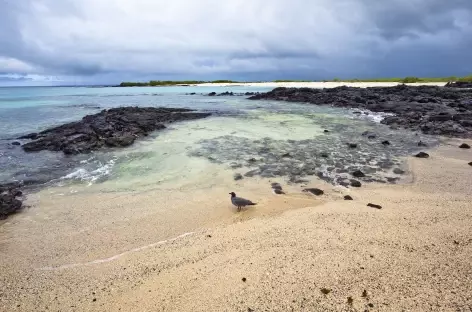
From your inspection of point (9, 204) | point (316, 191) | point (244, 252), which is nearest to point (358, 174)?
point (316, 191)

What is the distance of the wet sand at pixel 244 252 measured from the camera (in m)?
4.56

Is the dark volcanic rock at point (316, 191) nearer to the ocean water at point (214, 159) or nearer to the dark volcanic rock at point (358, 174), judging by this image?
the ocean water at point (214, 159)

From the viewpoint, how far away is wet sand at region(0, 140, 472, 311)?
15.0ft

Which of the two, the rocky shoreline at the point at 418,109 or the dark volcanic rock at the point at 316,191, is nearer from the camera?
the dark volcanic rock at the point at 316,191

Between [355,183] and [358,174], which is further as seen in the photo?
[358,174]

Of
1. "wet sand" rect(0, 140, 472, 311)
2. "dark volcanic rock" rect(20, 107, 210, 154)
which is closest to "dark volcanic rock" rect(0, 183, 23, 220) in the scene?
"wet sand" rect(0, 140, 472, 311)

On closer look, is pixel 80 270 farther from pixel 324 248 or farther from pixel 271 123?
pixel 271 123

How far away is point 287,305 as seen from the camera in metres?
4.33

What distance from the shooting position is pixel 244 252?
5879mm

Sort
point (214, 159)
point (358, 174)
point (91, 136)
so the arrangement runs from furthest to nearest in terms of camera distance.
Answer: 1. point (91, 136)
2. point (214, 159)
3. point (358, 174)

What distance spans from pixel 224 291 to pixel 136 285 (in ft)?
5.24

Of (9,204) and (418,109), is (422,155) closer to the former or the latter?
(9,204)

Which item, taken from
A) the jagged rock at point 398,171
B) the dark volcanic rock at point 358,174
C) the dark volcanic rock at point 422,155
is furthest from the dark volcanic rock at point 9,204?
the dark volcanic rock at point 422,155

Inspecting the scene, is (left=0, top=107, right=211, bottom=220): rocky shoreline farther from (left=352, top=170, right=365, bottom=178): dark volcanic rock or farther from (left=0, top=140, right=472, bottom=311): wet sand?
(left=352, top=170, right=365, bottom=178): dark volcanic rock
